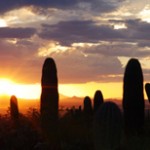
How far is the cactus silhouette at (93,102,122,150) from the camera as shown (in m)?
9.70

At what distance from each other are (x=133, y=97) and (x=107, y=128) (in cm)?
1788

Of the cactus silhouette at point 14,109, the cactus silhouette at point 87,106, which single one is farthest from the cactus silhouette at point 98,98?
the cactus silhouette at point 14,109

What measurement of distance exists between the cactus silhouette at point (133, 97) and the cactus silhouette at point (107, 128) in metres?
17.0

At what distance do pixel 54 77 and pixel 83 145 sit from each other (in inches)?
157

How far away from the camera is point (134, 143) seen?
784 inches

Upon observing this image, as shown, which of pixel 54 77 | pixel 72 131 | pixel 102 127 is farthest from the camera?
pixel 72 131

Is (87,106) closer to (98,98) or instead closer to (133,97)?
(98,98)

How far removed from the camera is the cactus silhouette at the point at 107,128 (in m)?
9.70

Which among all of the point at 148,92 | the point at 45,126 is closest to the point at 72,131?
the point at 45,126

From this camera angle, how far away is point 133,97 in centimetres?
2739

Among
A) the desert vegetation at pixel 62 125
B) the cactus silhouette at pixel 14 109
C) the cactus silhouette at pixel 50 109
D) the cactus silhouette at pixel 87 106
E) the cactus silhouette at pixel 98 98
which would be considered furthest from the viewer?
the cactus silhouette at pixel 87 106

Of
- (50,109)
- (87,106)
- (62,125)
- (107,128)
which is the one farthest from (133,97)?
(107,128)

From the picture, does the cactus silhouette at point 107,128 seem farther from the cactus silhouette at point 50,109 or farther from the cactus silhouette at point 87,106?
the cactus silhouette at point 87,106

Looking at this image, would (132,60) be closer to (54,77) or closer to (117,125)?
(54,77)
